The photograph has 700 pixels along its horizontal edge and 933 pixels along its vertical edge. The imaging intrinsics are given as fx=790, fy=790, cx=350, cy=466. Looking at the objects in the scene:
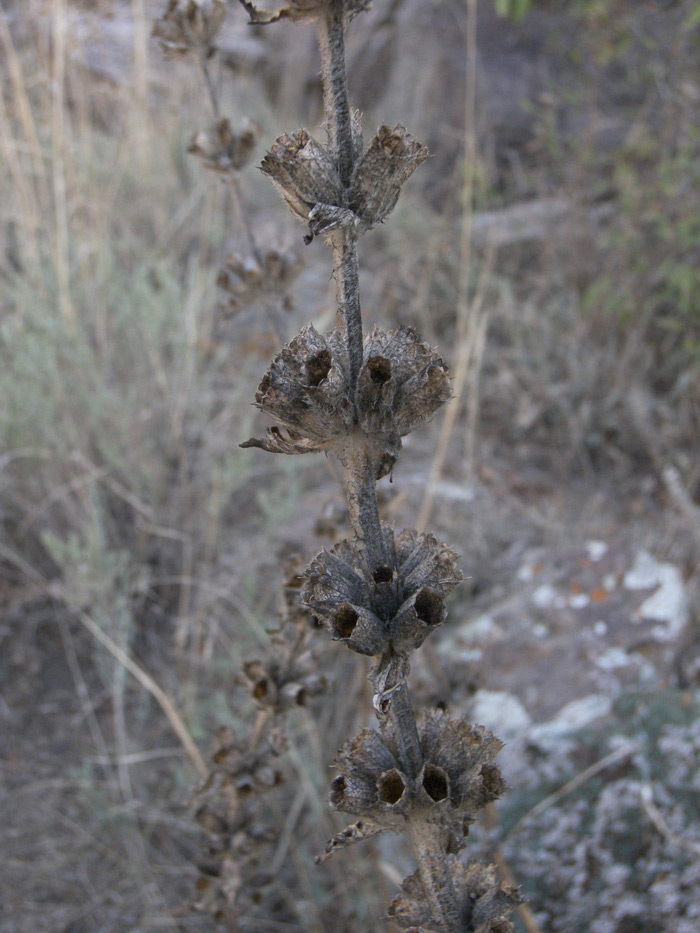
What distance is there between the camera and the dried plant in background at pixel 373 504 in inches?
27.5

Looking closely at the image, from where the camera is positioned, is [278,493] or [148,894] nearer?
[148,894]

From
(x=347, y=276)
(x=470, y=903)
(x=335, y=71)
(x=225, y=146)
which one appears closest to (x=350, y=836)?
(x=470, y=903)

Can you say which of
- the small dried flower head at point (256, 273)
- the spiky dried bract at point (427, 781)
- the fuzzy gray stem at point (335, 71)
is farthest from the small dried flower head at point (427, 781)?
the small dried flower head at point (256, 273)

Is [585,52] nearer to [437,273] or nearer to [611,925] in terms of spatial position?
[437,273]

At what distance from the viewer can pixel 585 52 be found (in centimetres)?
623

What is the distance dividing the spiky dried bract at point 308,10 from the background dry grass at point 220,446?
704 mm

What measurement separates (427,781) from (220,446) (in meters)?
2.79

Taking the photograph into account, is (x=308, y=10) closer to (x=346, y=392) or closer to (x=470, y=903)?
(x=346, y=392)

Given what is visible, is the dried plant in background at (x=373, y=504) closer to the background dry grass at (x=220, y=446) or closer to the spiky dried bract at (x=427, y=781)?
the spiky dried bract at (x=427, y=781)

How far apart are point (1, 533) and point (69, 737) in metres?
0.89

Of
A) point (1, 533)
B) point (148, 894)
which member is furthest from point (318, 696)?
point (1, 533)

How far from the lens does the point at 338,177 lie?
2.35ft

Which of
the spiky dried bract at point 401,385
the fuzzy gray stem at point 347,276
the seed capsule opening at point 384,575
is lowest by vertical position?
the seed capsule opening at point 384,575

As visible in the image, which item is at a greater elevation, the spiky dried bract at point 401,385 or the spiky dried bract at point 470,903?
the spiky dried bract at point 401,385
